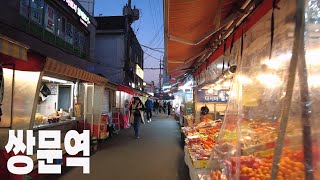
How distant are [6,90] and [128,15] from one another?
72.4 feet

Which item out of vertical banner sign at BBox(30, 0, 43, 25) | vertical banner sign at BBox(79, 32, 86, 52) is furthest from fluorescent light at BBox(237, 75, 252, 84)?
vertical banner sign at BBox(79, 32, 86, 52)

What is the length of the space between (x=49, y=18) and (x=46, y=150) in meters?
9.15

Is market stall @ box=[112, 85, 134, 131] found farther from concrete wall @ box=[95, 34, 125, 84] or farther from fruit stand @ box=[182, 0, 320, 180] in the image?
fruit stand @ box=[182, 0, 320, 180]

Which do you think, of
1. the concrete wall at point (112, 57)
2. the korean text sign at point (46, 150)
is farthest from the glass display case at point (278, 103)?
the concrete wall at point (112, 57)

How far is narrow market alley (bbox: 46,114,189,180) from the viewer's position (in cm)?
659

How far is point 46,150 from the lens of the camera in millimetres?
6664

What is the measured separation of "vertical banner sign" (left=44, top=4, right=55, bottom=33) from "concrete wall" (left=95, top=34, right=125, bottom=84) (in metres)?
12.7

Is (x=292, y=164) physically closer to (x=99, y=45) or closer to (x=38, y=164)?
(x=38, y=164)

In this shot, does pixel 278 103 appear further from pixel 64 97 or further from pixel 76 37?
pixel 76 37

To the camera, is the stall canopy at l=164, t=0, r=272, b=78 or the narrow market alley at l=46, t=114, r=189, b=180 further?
the narrow market alley at l=46, t=114, r=189, b=180

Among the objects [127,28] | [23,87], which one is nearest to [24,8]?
[23,87]

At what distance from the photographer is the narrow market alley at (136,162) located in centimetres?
659

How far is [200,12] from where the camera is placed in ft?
11.6

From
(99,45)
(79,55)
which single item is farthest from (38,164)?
(99,45)
